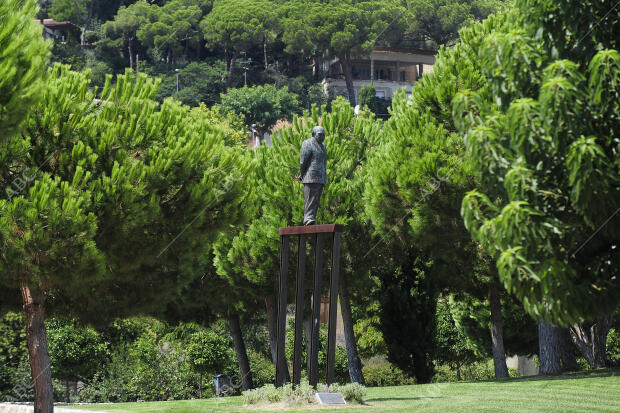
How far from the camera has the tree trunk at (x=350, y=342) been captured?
77.0 feet

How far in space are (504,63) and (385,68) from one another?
340 ft

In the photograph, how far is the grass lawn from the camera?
1280 cm

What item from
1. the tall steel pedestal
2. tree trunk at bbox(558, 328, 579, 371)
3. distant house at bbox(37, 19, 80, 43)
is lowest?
tree trunk at bbox(558, 328, 579, 371)

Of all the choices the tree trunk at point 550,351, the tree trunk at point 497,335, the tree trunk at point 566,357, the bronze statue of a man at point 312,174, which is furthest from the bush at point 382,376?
the bronze statue of a man at point 312,174

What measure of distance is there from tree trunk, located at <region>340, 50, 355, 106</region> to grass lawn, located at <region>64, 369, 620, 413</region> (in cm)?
8555

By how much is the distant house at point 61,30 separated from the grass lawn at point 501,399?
4041 inches

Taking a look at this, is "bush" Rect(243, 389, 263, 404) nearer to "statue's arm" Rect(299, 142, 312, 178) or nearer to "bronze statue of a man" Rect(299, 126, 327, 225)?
"bronze statue of a man" Rect(299, 126, 327, 225)

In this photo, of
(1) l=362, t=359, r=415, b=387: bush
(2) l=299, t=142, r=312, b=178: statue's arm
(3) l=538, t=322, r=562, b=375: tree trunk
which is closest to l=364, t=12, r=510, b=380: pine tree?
(3) l=538, t=322, r=562, b=375: tree trunk

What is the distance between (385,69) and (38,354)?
321ft

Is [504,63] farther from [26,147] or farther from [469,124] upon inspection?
[26,147]

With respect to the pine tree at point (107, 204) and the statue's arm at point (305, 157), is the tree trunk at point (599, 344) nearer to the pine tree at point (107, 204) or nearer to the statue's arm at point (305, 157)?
the pine tree at point (107, 204)

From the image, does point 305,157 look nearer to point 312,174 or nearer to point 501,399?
point 312,174

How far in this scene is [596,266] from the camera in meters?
8.64

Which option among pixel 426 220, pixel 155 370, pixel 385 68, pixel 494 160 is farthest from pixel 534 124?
pixel 385 68
